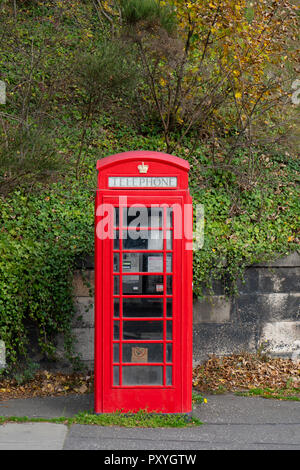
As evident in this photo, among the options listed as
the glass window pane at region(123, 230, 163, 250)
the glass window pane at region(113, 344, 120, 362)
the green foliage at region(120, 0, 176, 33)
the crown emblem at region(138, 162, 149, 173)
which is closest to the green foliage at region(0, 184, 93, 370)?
the glass window pane at region(113, 344, 120, 362)

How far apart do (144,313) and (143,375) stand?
0.64 metres

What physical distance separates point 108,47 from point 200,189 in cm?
276

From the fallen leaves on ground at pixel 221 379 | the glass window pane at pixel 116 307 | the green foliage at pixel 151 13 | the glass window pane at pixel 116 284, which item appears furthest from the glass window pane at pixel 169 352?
the green foliage at pixel 151 13

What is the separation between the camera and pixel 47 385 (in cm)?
684

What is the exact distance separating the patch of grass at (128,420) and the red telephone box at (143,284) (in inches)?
2.7

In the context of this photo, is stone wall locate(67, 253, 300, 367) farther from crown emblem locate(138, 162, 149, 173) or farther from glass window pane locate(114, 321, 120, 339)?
crown emblem locate(138, 162, 149, 173)

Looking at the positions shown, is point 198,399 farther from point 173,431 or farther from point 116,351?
point 116,351

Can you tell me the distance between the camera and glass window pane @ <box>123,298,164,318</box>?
18.4 feet

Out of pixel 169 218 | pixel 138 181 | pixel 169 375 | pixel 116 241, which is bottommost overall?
pixel 169 375

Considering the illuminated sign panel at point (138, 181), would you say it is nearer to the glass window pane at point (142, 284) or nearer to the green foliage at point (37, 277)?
the glass window pane at point (142, 284)

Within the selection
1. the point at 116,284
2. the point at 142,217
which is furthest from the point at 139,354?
the point at 142,217

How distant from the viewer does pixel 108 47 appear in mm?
8961

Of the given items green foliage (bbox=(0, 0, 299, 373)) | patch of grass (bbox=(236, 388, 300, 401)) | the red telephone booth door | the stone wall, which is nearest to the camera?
the red telephone booth door
